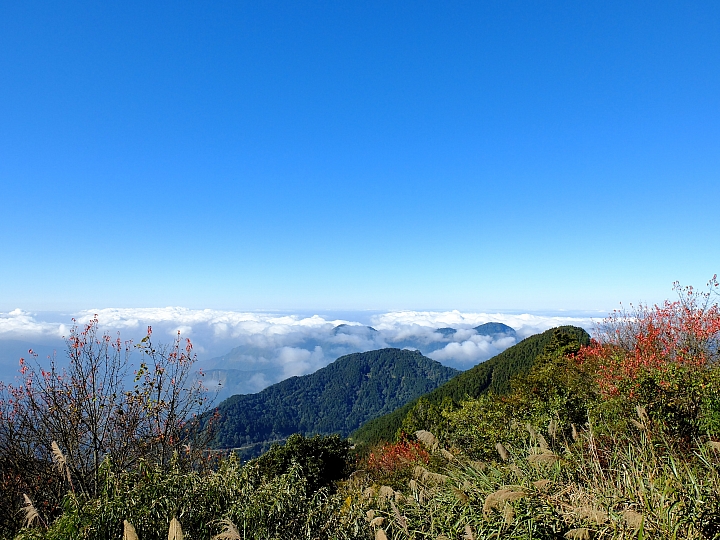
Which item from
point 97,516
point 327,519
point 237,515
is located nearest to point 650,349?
point 327,519

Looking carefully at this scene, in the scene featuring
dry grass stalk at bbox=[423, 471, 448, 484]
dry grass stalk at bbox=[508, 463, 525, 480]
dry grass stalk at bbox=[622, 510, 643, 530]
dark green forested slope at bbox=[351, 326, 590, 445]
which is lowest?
dark green forested slope at bbox=[351, 326, 590, 445]

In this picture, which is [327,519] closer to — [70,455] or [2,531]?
[70,455]

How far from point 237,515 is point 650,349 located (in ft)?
55.6

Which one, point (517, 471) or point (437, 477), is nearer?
point (517, 471)

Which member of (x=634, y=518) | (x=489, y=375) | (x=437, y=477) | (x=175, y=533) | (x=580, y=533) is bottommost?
(x=489, y=375)

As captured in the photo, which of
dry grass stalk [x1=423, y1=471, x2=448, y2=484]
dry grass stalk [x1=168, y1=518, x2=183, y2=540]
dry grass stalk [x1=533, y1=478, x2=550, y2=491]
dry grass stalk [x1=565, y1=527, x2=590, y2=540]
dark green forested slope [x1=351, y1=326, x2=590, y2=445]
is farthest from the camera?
dark green forested slope [x1=351, y1=326, x2=590, y2=445]

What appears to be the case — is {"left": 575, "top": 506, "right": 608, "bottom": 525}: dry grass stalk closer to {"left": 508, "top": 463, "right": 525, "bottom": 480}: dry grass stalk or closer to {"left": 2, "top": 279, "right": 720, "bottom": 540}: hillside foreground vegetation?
{"left": 2, "top": 279, "right": 720, "bottom": 540}: hillside foreground vegetation

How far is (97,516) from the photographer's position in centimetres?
404

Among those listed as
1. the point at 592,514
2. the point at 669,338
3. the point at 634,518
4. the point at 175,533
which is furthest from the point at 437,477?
the point at 669,338

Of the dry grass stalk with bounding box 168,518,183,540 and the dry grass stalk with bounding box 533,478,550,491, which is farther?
the dry grass stalk with bounding box 533,478,550,491

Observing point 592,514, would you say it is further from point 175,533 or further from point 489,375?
point 489,375

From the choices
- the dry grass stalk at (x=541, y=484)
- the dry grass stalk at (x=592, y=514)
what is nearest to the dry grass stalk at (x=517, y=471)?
the dry grass stalk at (x=541, y=484)

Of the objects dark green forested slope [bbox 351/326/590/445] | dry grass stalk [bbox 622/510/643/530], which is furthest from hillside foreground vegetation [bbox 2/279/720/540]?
dark green forested slope [bbox 351/326/590/445]

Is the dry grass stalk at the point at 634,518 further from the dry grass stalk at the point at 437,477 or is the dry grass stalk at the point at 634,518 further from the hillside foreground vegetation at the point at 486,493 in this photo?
the dry grass stalk at the point at 437,477
